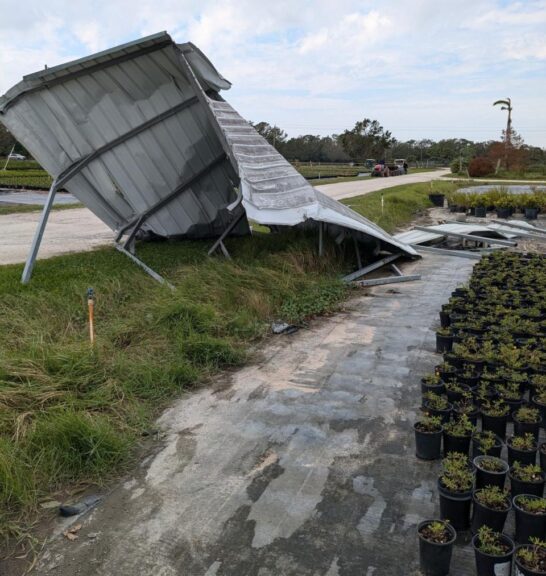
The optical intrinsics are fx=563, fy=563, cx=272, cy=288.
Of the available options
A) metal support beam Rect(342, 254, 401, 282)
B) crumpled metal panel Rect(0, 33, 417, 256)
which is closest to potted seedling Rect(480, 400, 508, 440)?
crumpled metal panel Rect(0, 33, 417, 256)

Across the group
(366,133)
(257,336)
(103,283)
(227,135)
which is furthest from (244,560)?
(366,133)

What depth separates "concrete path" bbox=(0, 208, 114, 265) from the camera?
10320 millimetres

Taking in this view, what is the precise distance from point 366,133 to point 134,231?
55.3 meters

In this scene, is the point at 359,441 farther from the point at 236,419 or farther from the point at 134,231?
the point at 134,231

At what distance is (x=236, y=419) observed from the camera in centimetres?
438

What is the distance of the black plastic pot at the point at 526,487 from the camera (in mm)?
3080

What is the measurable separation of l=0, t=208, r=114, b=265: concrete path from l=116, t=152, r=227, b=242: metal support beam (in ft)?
5.13

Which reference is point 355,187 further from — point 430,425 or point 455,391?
point 430,425

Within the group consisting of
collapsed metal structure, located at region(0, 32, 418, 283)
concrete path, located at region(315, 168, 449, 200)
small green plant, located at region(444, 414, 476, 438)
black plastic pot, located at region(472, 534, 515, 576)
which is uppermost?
collapsed metal structure, located at region(0, 32, 418, 283)

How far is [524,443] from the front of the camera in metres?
3.49

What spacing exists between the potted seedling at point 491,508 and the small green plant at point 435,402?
1.08 m

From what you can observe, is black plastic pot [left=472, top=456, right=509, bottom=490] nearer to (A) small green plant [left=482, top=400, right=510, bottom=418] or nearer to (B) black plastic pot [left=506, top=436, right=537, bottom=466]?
(B) black plastic pot [left=506, top=436, right=537, bottom=466]

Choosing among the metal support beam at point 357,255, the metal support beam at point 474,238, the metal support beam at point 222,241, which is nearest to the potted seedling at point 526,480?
the metal support beam at point 357,255

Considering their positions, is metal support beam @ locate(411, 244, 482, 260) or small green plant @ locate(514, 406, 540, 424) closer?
small green plant @ locate(514, 406, 540, 424)
